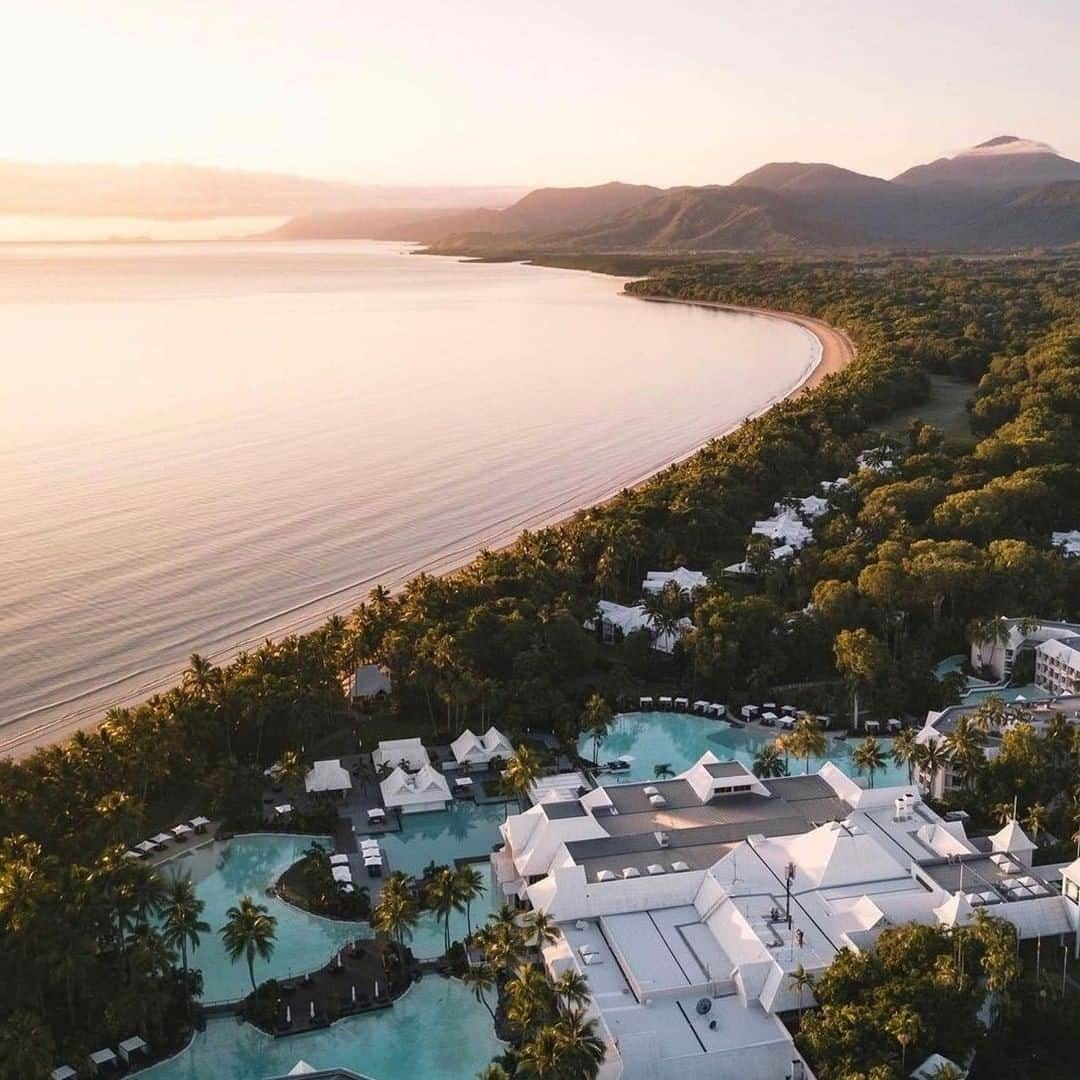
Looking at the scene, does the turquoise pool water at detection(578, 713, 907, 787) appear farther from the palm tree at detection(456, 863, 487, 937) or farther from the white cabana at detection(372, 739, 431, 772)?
the palm tree at detection(456, 863, 487, 937)

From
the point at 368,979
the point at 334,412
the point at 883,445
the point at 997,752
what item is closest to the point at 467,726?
the point at 368,979

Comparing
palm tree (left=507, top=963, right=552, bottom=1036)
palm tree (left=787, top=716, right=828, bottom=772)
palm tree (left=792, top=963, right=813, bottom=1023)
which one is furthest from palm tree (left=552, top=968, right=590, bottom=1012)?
palm tree (left=787, top=716, right=828, bottom=772)

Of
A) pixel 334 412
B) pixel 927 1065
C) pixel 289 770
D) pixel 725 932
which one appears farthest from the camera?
pixel 334 412

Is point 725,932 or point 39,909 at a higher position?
point 39,909

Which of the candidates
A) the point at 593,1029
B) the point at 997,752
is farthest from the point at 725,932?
the point at 997,752

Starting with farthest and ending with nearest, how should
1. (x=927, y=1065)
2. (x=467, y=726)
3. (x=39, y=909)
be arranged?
(x=467, y=726) → (x=39, y=909) → (x=927, y=1065)

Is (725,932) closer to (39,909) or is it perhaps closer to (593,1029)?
(593,1029)

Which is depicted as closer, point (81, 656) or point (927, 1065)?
point (927, 1065)
